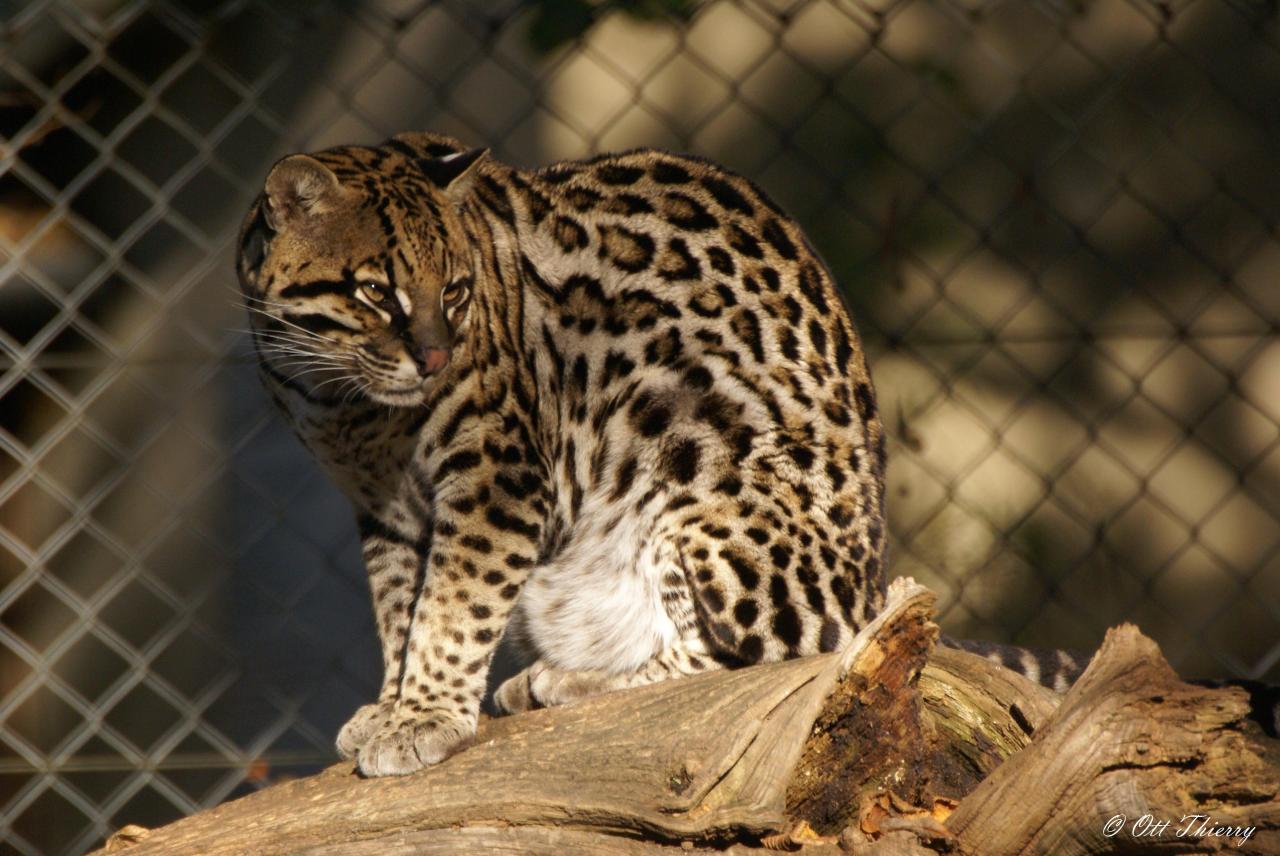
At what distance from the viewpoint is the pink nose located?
2990 mm

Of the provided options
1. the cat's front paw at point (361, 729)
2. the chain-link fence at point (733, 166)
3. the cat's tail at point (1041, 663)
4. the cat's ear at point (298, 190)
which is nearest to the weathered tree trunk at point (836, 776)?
the cat's front paw at point (361, 729)

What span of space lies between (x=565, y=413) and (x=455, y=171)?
27.2 inches

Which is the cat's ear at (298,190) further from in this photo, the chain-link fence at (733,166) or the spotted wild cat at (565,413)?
the chain-link fence at (733,166)

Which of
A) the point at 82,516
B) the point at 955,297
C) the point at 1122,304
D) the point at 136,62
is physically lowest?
the point at 82,516

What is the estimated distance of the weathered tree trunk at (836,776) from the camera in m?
2.24

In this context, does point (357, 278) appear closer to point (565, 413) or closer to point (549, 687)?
point (565, 413)

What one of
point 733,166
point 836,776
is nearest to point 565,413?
point 836,776

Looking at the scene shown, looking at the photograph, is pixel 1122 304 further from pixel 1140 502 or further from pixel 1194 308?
pixel 1140 502

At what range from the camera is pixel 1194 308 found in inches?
209

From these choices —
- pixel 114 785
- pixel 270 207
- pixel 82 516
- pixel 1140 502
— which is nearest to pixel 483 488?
pixel 270 207

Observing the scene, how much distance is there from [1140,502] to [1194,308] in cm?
82

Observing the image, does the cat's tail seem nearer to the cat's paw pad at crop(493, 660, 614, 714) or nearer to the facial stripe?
the cat's paw pad at crop(493, 660, 614, 714)

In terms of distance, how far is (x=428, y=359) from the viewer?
2.99 m

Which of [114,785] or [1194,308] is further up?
[1194,308]
